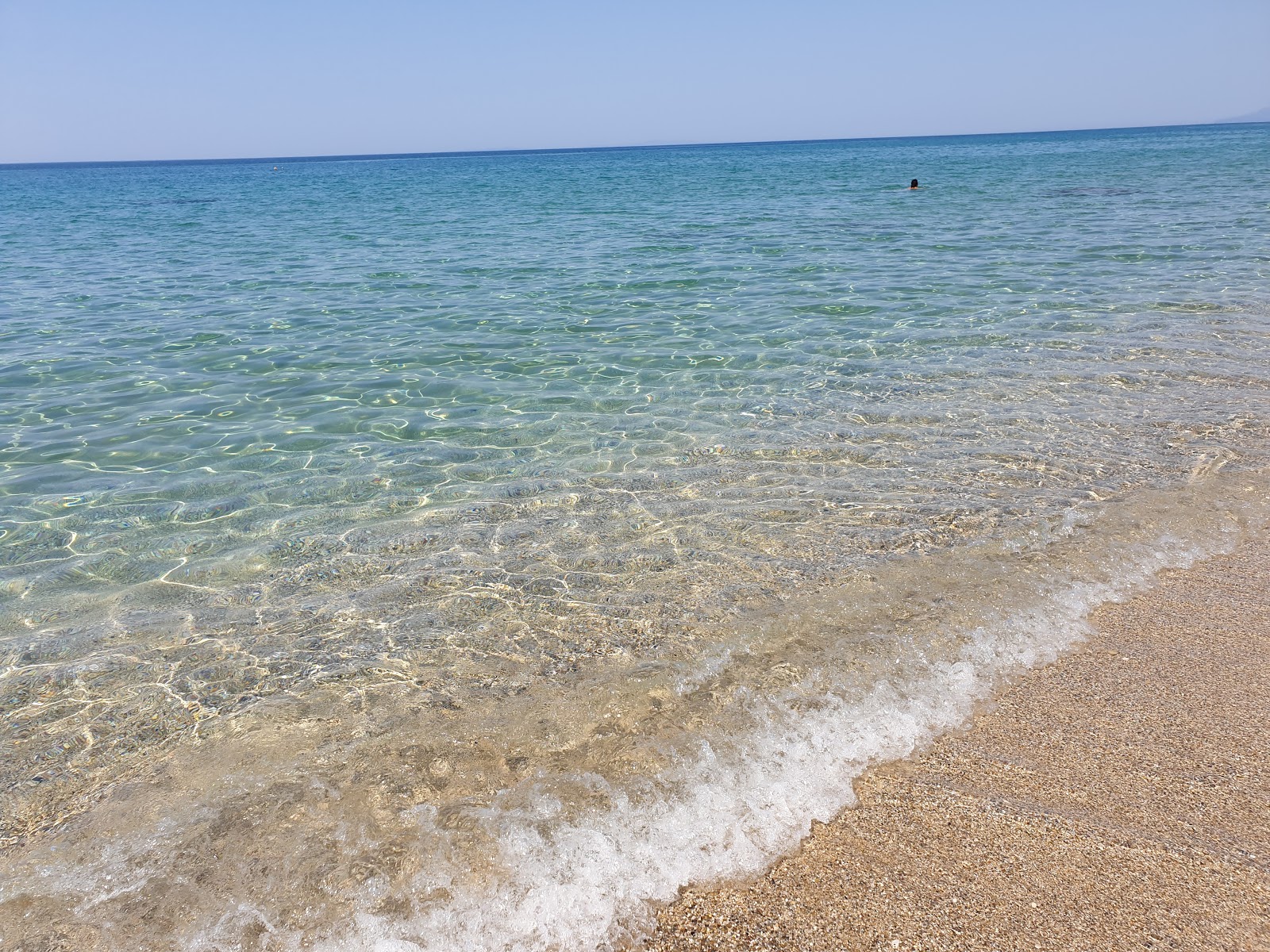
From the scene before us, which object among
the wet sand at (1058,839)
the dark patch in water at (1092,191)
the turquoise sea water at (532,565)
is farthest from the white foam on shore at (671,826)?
the dark patch in water at (1092,191)

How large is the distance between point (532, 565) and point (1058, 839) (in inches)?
134

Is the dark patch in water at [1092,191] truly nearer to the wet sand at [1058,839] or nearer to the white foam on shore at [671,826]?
the wet sand at [1058,839]

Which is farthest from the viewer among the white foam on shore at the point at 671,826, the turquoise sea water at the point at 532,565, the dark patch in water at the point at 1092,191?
the dark patch in water at the point at 1092,191

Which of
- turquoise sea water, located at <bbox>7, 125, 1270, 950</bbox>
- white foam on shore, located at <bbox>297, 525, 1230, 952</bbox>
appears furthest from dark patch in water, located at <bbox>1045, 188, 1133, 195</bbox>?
white foam on shore, located at <bbox>297, 525, 1230, 952</bbox>

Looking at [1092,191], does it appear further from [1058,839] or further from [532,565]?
[1058,839]

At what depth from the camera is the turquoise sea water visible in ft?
10.2

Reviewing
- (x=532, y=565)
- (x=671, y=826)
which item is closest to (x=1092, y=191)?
(x=532, y=565)

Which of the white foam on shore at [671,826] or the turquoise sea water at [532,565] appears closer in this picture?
the white foam on shore at [671,826]

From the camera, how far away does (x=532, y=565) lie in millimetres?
5316

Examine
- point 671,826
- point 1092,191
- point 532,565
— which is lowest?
point 671,826

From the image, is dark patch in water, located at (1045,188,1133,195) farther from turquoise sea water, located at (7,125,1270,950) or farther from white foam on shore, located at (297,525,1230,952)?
white foam on shore, located at (297,525,1230,952)

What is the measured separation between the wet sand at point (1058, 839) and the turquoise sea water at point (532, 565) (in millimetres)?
220

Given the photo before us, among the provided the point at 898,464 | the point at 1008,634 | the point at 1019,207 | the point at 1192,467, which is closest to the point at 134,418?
the point at 898,464

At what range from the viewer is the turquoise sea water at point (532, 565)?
310cm
